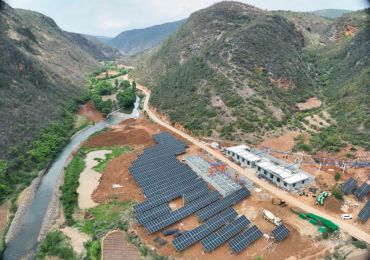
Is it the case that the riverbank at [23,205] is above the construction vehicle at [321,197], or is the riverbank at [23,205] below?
below

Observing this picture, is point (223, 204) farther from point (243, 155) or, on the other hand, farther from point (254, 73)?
point (254, 73)

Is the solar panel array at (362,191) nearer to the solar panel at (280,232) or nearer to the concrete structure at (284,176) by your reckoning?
the concrete structure at (284,176)

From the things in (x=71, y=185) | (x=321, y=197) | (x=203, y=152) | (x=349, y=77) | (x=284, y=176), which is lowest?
(x=71, y=185)

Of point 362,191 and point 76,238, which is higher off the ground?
point 362,191

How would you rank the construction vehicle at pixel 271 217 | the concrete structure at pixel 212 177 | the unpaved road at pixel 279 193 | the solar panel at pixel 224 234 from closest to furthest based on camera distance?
the solar panel at pixel 224 234, the unpaved road at pixel 279 193, the construction vehicle at pixel 271 217, the concrete structure at pixel 212 177

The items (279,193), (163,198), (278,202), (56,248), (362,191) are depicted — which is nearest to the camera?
(56,248)

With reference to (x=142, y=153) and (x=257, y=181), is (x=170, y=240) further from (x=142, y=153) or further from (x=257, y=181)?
(x=142, y=153)

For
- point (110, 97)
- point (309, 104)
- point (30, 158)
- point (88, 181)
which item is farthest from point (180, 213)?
point (110, 97)

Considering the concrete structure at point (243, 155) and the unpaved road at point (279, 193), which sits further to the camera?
the concrete structure at point (243, 155)

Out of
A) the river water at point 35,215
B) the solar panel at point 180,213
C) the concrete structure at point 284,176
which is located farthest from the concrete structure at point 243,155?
the river water at point 35,215
